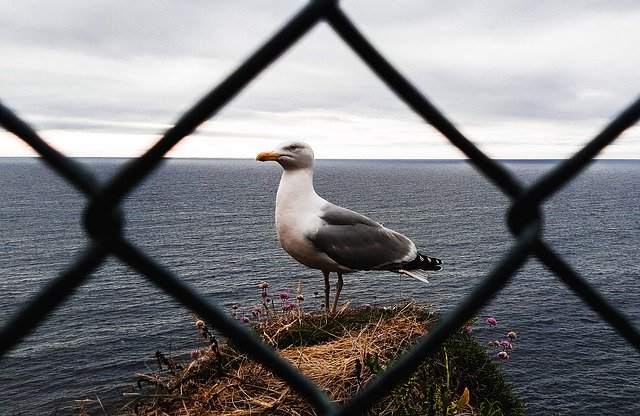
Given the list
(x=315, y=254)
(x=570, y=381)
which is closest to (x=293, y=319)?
(x=315, y=254)

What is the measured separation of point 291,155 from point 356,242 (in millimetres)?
2157

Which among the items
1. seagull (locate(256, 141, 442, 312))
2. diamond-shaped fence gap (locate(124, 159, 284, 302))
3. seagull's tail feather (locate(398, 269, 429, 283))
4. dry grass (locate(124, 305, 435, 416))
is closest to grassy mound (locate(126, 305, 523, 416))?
dry grass (locate(124, 305, 435, 416))

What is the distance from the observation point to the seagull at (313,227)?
8.08 meters

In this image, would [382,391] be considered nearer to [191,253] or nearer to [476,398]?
[476,398]

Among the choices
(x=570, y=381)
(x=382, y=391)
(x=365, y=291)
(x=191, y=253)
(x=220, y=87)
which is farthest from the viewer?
(x=191, y=253)

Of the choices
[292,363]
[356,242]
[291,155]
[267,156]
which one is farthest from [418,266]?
[292,363]

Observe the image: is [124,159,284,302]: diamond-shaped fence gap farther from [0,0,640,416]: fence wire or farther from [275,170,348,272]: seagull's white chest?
[0,0,640,416]: fence wire

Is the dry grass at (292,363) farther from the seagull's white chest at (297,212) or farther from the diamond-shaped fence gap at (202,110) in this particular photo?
the diamond-shaped fence gap at (202,110)

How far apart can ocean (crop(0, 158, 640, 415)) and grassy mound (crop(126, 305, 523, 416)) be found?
1.00 meters

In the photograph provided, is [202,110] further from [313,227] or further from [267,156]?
[313,227]

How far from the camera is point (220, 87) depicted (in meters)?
0.65

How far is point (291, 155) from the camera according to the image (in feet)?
26.9

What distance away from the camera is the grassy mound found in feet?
17.3

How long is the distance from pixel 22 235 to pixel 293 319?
63679 millimetres
